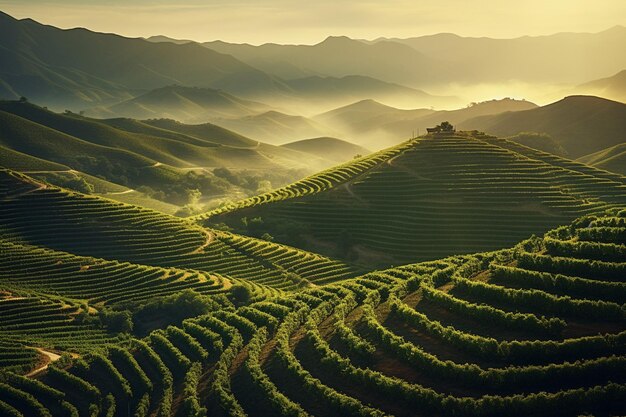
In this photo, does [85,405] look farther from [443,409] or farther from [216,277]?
[216,277]

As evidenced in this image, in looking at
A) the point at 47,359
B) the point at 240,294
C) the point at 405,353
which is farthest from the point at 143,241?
the point at 405,353

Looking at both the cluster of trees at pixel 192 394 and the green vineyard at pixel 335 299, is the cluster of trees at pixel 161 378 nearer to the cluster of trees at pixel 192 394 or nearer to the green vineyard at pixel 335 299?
the green vineyard at pixel 335 299

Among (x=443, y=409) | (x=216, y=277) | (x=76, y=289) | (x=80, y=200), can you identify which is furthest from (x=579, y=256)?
(x=80, y=200)

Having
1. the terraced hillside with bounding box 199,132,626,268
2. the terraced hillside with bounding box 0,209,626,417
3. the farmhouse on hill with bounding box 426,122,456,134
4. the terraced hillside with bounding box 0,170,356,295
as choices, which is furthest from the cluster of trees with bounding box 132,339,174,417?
the farmhouse on hill with bounding box 426,122,456,134

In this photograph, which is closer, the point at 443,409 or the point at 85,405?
the point at 443,409

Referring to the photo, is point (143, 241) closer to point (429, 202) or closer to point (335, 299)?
point (429, 202)
